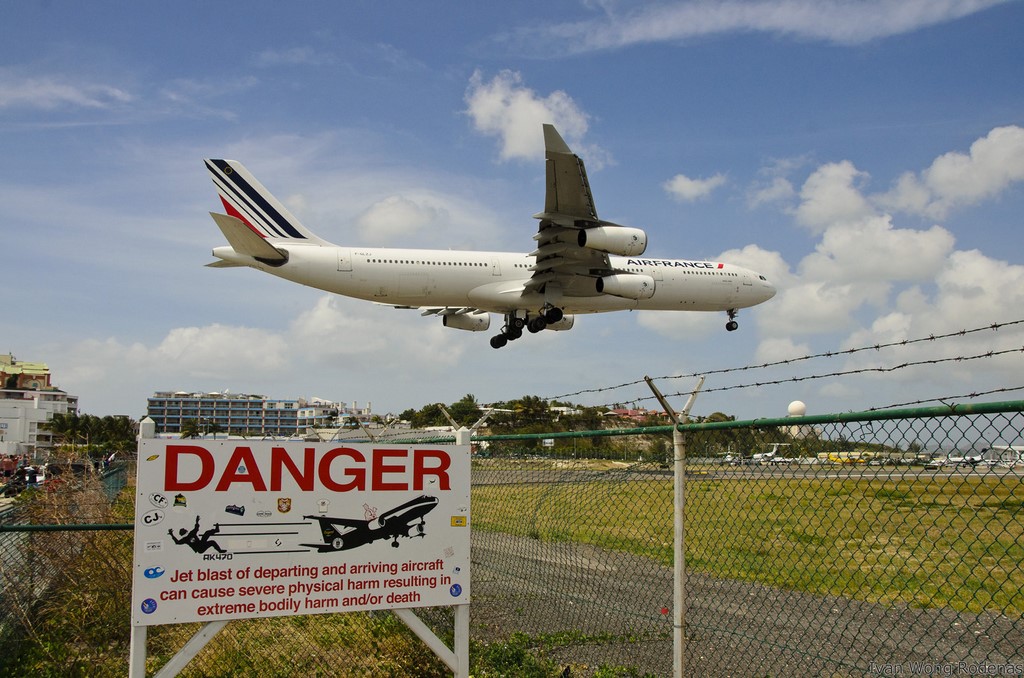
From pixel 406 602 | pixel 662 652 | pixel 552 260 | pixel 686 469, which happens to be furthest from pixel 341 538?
pixel 552 260

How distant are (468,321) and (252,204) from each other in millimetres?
9703

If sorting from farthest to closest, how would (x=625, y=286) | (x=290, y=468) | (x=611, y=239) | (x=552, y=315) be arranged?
(x=552, y=315)
(x=625, y=286)
(x=611, y=239)
(x=290, y=468)

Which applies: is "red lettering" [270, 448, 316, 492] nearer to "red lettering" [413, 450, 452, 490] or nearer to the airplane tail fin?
"red lettering" [413, 450, 452, 490]

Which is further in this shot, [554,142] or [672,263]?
[672,263]

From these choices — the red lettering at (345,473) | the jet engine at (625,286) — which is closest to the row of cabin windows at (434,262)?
the jet engine at (625,286)

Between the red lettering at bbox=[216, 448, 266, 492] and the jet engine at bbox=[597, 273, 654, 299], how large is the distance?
24.7 meters

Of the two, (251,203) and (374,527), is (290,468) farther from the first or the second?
(251,203)

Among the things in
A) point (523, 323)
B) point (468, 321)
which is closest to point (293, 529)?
point (523, 323)

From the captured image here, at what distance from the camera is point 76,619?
866 centimetres

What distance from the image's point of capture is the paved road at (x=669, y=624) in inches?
286

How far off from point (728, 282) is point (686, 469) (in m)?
27.4

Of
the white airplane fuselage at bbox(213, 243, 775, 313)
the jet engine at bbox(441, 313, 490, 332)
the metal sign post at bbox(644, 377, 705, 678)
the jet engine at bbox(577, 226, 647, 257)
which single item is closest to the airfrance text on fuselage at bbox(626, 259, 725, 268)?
the white airplane fuselage at bbox(213, 243, 775, 313)

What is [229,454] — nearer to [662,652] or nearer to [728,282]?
[662,652]

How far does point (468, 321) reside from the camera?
3512 cm
